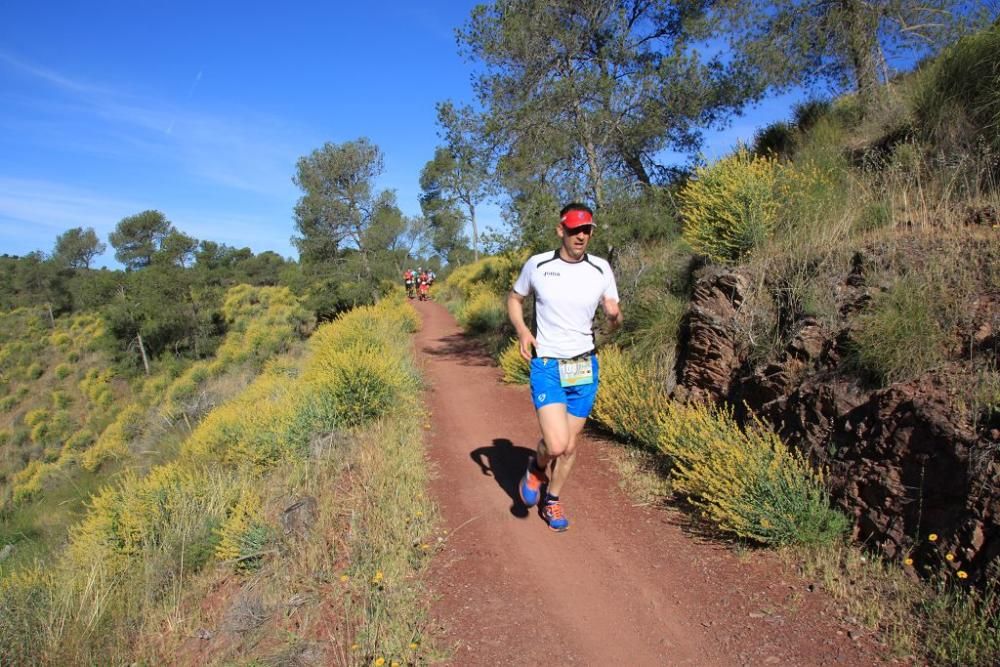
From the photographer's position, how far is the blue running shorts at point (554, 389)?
3539 mm

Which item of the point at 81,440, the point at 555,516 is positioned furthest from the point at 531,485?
the point at 81,440

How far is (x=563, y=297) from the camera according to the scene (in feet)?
11.3

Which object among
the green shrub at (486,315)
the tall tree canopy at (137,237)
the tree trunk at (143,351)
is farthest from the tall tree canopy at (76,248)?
the green shrub at (486,315)

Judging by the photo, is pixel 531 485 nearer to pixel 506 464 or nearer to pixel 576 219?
pixel 506 464

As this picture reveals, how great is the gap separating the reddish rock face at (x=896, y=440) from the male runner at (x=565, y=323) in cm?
156

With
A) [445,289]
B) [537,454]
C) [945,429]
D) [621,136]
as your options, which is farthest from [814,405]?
[445,289]

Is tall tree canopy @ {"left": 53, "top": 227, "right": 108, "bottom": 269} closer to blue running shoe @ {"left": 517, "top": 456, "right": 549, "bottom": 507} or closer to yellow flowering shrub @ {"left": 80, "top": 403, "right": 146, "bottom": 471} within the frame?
yellow flowering shrub @ {"left": 80, "top": 403, "right": 146, "bottom": 471}

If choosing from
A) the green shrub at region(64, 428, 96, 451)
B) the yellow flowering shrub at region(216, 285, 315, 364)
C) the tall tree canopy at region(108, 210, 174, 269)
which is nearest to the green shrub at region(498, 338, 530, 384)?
the yellow flowering shrub at region(216, 285, 315, 364)

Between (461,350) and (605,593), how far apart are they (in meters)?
9.38

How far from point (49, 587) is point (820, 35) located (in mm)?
12244

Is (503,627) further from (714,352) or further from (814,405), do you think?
(714,352)

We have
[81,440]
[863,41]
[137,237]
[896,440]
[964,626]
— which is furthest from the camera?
[137,237]

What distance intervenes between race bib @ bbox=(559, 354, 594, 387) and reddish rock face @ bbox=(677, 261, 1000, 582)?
166cm

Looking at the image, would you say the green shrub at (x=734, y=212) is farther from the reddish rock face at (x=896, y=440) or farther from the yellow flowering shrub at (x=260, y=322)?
the yellow flowering shrub at (x=260, y=322)
